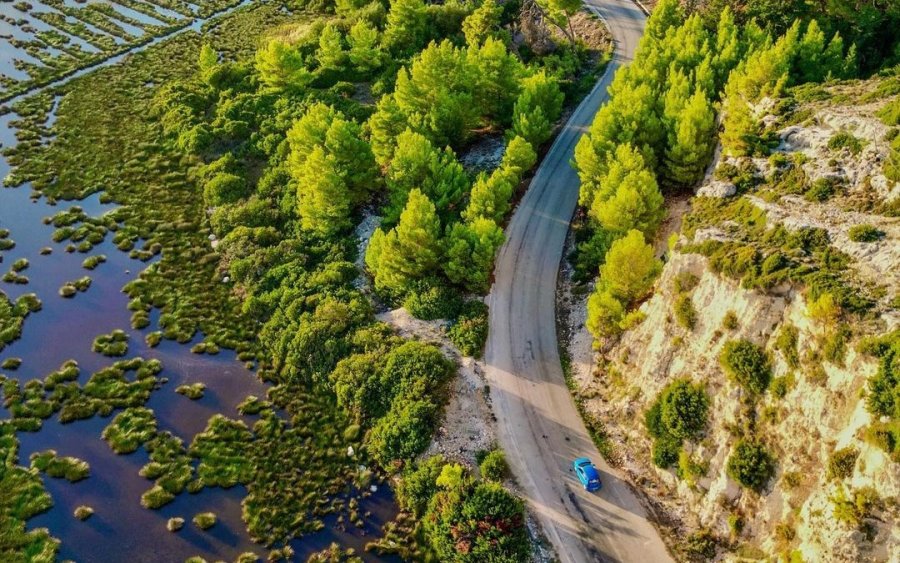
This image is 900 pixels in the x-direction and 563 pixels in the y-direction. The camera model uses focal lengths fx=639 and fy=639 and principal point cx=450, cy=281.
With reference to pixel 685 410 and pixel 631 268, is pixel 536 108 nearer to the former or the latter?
pixel 631 268

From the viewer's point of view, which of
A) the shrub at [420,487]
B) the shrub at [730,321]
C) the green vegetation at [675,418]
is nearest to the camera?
the shrub at [730,321]

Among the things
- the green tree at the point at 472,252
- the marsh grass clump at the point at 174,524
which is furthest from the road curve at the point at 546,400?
the marsh grass clump at the point at 174,524

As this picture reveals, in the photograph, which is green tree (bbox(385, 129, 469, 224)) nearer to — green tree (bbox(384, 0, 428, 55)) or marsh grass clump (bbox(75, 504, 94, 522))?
marsh grass clump (bbox(75, 504, 94, 522))

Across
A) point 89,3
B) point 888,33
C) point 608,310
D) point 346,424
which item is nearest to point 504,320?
point 608,310

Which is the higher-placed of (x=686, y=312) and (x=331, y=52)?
(x=686, y=312)

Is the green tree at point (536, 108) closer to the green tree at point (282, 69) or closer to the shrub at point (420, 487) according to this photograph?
the green tree at point (282, 69)

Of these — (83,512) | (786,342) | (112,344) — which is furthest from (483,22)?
(83,512)

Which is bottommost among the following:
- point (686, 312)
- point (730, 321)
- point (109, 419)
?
point (109, 419)
